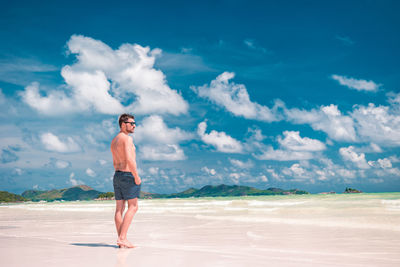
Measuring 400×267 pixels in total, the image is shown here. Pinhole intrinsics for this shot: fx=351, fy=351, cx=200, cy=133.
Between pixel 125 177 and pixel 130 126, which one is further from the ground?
pixel 130 126

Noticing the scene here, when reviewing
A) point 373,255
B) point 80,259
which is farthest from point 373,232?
point 80,259

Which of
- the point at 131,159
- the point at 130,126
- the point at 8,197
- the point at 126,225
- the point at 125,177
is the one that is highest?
the point at 130,126

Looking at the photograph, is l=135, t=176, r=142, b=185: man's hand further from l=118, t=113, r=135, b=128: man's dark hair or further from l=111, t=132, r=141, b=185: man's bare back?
l=118, t=113, r=135, b=128: man's dark hair

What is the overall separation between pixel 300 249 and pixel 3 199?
95124 mm

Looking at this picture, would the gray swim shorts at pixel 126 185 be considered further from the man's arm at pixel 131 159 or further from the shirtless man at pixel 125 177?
the man's arm at pixel 131 159

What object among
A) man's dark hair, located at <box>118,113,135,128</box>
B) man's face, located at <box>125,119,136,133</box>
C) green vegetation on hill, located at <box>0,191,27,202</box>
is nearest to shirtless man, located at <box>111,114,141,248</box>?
man's face, located at <box>125,119,136,133</box>

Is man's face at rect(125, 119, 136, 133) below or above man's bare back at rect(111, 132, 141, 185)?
above

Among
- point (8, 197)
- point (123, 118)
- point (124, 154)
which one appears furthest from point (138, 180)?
point (8, 197)

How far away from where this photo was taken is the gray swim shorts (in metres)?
6.04

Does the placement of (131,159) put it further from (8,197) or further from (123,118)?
(8,197)

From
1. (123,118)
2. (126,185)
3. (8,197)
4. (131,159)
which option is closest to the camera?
(131,159)

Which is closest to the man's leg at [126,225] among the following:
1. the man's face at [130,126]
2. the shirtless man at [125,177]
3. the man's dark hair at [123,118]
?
the shirtless man at [125,177]

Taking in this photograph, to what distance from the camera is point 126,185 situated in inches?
238

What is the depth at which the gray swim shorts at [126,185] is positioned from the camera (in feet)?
19.8
